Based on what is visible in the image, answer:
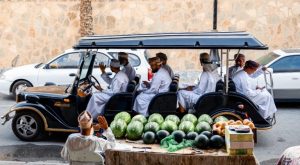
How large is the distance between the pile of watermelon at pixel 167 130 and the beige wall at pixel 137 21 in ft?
40.7

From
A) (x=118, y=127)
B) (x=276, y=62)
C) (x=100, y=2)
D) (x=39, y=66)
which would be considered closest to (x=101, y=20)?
(x=100, y=2)

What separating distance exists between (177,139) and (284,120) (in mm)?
7338

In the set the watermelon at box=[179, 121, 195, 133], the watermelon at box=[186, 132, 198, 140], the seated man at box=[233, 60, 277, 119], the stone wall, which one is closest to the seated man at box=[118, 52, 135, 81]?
the seated man at box=[233, 60, 277, 119]

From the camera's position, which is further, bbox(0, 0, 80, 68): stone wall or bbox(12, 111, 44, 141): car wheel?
bbox(0, 0, 80, 68): stone wall

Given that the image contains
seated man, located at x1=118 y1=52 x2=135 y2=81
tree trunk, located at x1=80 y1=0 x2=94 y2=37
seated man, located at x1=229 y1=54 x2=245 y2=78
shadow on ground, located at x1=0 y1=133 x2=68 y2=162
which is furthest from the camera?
tree trunk, located at x1=80 y1=0 x2=94 y2=37

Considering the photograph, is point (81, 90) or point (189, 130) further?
point (81, 90)

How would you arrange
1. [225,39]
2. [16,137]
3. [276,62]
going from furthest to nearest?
[276,62] → [16,137] → [225,39]

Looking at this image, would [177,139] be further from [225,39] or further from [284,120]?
[284,120]

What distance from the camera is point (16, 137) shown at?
39.1ft

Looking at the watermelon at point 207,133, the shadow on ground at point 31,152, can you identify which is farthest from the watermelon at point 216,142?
the shadow on ground at point 31,152

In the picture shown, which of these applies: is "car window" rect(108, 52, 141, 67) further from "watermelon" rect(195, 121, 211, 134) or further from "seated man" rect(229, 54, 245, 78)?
"watermelon" rect(195, 121, 211, 134)

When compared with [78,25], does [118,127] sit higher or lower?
lower

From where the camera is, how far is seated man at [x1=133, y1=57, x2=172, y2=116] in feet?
35.6

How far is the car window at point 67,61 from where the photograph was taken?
645 inches
